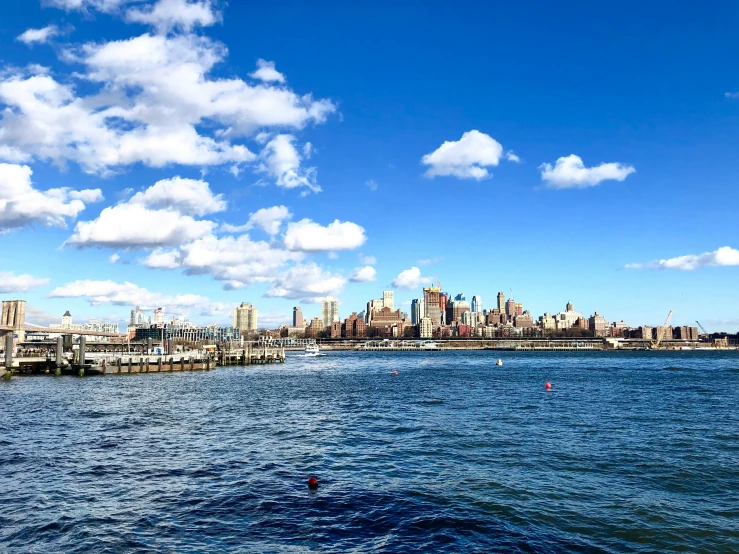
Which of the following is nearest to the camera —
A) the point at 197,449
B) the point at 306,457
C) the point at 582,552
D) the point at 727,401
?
the point at 582,552

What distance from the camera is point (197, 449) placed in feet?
101

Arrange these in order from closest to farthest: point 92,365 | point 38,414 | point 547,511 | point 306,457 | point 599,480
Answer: point 547,511 → point 599,480 → point 306,457 → point 38,414 → point 92,365

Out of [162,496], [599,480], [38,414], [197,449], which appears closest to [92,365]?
[38,414]

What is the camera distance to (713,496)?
22000 mm

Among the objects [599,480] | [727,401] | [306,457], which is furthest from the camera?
[727,401]

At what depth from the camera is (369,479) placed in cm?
2459

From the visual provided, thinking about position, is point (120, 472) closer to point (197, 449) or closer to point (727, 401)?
point (197, 449)

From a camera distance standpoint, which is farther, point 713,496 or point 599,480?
point 599,480

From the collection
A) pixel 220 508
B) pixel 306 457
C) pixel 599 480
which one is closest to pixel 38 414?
pixel 306 457

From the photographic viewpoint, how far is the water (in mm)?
17656

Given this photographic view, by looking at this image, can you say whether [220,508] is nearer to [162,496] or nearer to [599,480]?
[162,496]

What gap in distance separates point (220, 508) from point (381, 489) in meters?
6.51

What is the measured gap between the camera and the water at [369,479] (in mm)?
17656

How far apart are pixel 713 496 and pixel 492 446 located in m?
11.8
